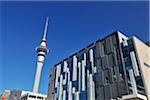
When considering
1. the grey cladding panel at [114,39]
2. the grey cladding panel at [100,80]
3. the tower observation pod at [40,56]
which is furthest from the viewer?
the tower observation pod at [40,56]

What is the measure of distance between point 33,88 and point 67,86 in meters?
72.4

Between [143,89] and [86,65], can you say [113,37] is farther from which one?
[143,89]

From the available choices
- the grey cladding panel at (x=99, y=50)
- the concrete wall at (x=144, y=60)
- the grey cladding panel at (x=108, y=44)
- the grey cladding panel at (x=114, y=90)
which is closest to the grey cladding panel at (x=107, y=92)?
the grey cladding panel at (x=114, y=90)

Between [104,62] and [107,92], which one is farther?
[104,62]

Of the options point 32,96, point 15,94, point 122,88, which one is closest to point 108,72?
point 122,88

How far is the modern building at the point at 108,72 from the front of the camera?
4491 centimetres

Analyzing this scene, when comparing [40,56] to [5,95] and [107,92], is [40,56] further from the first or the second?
[107,92]

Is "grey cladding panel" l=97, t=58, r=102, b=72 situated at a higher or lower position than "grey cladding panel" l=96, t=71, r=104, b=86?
higher

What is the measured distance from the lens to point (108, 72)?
50.8m

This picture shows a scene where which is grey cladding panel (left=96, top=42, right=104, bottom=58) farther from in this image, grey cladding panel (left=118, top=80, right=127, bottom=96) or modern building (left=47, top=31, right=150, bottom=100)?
grey cladding panel (left=118, top=80, right=127, bottom=96)

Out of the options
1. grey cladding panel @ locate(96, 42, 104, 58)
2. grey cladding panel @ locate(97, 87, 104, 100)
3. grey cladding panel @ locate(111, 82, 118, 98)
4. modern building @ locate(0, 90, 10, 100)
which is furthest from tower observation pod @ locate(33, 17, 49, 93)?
grey cladding panel @ locate(111, 82, 118, 98)

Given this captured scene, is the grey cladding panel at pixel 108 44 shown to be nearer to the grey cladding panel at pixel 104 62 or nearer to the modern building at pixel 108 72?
the modern building at pixel 108 72

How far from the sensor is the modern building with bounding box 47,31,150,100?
44.9 metres

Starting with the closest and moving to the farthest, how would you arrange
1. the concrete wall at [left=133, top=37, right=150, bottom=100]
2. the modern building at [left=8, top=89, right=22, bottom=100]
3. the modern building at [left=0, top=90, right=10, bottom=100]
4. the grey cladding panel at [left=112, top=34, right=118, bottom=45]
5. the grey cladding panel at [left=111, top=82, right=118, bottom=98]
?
the concrete wall at [left=133, top=37, right=150, bottom=100], the grey cladding panel at [left=111, top=82, right=118, bottom=98], the grey cladding panel at [left=112, top=34, right=118, bottom=45], the modern building at [left=8, top=89, right=22, bottom=100], the modern building at [left=0, top=90, right=10, bottom=100]
